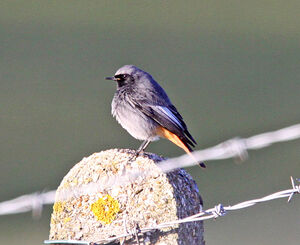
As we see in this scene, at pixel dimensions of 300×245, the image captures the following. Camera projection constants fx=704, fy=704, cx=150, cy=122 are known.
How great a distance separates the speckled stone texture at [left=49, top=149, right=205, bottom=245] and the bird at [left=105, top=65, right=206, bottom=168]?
1.84 metres

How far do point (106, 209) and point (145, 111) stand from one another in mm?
2446

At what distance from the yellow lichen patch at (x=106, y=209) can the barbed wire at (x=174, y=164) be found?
0.32ft

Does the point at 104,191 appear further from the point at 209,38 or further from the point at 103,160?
the point at 209,38

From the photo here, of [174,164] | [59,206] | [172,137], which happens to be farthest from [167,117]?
[59,206]

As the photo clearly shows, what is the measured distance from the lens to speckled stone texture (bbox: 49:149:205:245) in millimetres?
4578

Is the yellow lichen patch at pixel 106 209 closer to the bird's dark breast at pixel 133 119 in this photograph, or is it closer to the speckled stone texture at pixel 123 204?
the speckled stone texture at pixel 123 204

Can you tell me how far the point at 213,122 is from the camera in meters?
17.6

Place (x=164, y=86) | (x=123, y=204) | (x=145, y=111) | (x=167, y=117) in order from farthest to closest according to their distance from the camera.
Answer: (x=164, y=86)
(x=145, y=111)
(x=167, y=117)
(x=123, y=204)

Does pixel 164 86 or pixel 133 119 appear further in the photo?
pixel 164 86

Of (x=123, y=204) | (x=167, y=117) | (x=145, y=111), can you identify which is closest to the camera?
(x=123, y=204)

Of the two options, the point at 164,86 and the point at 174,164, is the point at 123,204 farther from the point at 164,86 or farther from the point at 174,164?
the point at 164,86

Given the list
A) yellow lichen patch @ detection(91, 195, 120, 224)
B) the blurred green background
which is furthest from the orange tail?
the blurred green background

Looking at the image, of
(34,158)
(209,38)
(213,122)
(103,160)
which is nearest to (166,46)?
(209,38)

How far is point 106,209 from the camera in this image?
4.66 m
